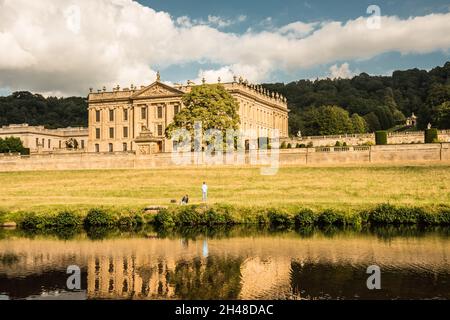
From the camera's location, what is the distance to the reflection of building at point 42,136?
10325 centimetres

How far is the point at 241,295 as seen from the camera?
1750cm

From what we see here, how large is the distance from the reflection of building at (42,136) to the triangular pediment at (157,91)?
76.5ft

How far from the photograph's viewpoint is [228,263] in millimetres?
22359

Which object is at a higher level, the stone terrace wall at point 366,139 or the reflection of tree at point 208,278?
the stone terrace wall at point 366,139

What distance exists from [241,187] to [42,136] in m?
74.3

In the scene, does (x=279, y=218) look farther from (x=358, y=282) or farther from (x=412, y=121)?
(x=412, y=121)

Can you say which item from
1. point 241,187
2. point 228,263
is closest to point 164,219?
point 241,187

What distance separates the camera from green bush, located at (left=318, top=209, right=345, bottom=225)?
32562 mm

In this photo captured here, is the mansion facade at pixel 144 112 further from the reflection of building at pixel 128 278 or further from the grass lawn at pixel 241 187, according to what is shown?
the reflection of building at pixel 128 278

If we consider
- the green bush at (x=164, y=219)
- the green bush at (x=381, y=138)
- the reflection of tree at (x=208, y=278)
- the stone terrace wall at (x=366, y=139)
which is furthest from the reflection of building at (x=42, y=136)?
the reflection of tree at (x=208, y=278)

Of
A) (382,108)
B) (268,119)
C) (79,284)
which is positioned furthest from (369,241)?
(382,108)

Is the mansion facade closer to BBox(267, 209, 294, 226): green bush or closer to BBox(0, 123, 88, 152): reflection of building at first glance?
BBox(0, 123, 88, 152): reflection of building

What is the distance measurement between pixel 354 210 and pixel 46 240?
17930 millimetres
